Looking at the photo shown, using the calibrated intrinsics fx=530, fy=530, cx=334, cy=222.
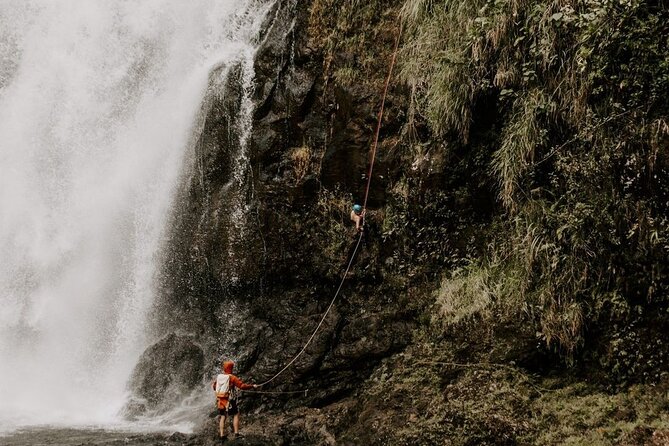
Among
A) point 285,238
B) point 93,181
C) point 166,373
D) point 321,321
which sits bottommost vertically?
point 166,373

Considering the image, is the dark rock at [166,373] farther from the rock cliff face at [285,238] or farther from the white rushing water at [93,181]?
the white rushing water at [93,181]

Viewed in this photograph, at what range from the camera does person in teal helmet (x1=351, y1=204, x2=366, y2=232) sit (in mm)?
8812

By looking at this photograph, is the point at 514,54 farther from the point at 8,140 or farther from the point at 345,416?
the point at 8,140

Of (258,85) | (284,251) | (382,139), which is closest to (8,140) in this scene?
(258,85)

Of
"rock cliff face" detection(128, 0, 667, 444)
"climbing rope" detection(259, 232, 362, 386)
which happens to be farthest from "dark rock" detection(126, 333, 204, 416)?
"climbing rope" detection(259, 232, 362, 386)

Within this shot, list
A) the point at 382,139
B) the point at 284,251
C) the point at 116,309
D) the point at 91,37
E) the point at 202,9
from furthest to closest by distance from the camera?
the point at 91,37, the point at 202,9, the point at 116,309, the point at 284,251, the point at 382,139

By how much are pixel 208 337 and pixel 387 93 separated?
552 cm

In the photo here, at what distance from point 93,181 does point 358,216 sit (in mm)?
7333

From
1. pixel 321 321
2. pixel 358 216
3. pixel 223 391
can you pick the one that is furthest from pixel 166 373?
pixel 358 216

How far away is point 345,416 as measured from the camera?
7707 mm

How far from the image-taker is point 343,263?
911cm

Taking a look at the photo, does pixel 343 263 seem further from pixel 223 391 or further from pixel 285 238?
pixel 223 391

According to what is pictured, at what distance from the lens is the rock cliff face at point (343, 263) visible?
6.90m

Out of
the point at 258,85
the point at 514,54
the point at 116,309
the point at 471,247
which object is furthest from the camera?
the point at 116,309
